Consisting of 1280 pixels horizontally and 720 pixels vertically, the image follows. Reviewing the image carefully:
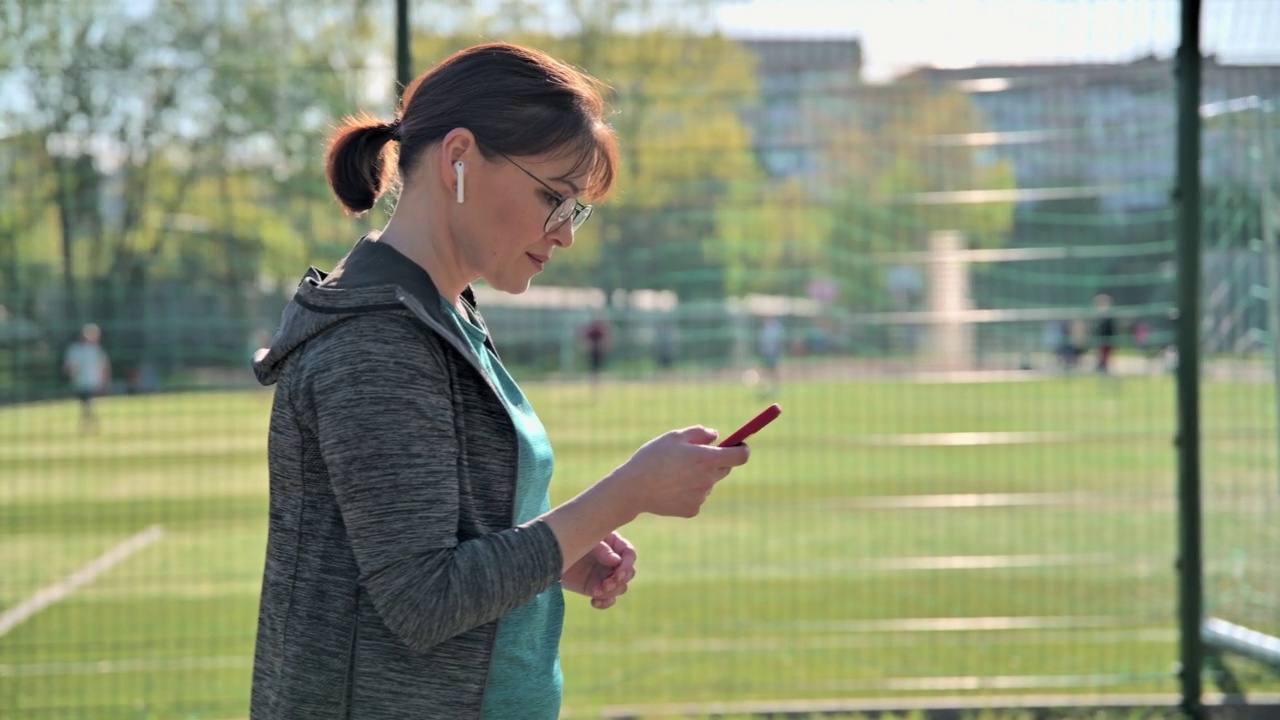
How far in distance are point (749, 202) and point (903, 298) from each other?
723mm

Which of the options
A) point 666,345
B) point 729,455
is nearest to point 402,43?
point 666,345

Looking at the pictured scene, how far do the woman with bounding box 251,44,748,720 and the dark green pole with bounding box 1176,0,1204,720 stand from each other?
3.56 metres

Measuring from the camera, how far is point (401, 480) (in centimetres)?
161

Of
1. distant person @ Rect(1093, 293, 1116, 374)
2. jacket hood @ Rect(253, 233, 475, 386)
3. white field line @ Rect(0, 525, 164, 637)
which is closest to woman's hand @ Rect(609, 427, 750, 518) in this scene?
jacket hood @ Rect(253, 233, 475, 386)

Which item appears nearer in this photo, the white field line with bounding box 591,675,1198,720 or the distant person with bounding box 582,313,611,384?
the white field line with bounding box 591,675,1198,720

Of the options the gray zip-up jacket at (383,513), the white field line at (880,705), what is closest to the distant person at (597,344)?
the white field line at (880,705)

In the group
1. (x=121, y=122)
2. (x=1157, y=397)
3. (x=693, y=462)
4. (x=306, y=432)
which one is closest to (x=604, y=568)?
(x=693, y=462)

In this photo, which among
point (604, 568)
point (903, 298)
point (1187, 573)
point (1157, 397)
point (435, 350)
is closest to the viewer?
point (435, 350)

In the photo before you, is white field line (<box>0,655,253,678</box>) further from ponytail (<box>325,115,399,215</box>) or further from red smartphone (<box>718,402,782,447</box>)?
red smartphone (<box>718,402,782,447</box>)

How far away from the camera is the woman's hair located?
175 centimetres

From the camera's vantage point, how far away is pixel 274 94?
16.7 feet

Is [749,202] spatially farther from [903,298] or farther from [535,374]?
[535,374]

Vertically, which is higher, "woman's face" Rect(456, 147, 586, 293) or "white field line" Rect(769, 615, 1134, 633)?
"woman's face" Rect(456, 147, 586, 293)

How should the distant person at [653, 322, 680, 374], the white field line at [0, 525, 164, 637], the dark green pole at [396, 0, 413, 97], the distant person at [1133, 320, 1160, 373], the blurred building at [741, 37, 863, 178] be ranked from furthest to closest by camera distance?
the white field line at [0, 525, 164, 637], the distant person at [653, 322, 680, 374], the distant person at [1133, 320, 1160, 373], the blurred building at [741, 37, 863, 178], the dark green pole at [396, 0, 413, 97]
